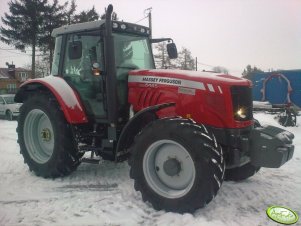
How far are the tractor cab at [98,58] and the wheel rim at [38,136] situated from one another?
86 cm

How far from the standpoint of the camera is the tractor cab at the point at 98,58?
4.91 m

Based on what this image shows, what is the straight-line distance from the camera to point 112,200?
14.4ft

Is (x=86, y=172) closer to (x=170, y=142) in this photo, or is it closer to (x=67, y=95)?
(x=67, y=95)

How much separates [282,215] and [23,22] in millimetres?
4966

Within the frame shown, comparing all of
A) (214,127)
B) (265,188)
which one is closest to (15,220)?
(214,127)

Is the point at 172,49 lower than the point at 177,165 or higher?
higher

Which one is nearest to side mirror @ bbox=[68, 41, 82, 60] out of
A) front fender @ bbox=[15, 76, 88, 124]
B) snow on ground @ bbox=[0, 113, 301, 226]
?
front fender @ bbox=[15, 76, 88, 124]

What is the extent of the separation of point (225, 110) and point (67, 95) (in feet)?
8.08

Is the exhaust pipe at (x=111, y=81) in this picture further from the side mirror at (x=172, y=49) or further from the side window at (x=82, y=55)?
the side mirror at (x=172, y=49)

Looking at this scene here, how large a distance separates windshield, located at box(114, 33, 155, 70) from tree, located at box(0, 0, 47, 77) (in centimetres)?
163

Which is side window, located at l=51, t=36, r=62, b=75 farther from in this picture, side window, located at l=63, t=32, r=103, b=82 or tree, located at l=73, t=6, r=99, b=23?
tree, located at l=73, t=6, r=99, b=23

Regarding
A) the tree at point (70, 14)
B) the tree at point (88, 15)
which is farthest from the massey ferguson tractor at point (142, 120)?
the tree at point (88, 15)

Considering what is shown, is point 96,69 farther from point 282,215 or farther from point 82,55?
point 282,215

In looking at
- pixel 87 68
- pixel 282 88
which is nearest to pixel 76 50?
pixel 87 68
